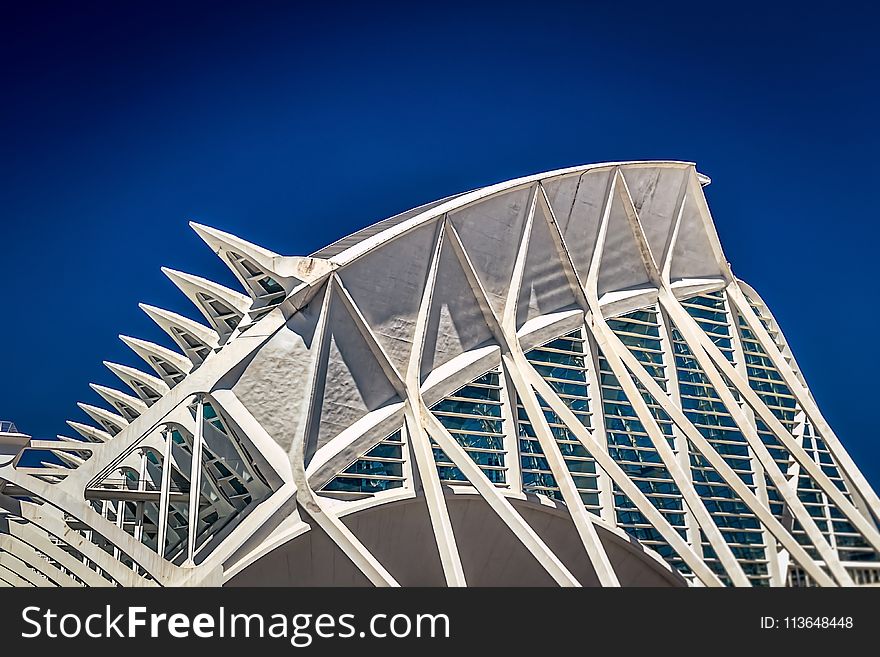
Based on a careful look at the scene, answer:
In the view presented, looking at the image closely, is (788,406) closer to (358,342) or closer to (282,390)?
(358,342)

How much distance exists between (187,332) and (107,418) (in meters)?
7.31

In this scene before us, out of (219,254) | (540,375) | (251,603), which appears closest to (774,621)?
(251,603)

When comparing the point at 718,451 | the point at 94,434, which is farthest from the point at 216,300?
the point at 718,451

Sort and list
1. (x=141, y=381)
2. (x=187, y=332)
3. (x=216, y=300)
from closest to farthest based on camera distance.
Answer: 1. (x=216, y=300)
2. (x=187, y=332)
3. (x=141, y=381)

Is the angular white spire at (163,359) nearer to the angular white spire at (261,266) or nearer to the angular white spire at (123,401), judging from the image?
the angular white spire at (123,401)

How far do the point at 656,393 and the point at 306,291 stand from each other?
36.6 feet

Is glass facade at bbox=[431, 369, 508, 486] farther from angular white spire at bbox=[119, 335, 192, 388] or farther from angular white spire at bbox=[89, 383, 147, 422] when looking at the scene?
angular white spire at bbox=[89, 383, 147, 422]

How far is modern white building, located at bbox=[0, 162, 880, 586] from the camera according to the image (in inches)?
1033

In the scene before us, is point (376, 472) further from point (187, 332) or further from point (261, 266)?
point (187, 332)

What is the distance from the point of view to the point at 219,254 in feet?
96.1

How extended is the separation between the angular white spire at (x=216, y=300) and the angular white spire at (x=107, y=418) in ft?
26.8

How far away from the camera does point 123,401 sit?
36.9 meters

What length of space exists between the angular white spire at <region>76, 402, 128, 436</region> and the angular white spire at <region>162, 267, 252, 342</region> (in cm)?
817

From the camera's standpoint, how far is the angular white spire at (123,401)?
119ft
